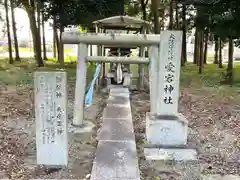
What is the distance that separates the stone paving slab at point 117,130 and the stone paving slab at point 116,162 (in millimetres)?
278

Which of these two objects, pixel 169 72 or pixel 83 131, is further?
pixel 83 131

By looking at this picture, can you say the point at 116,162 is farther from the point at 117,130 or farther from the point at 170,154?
the point at 117,130

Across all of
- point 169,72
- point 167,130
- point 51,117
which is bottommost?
point 167,130

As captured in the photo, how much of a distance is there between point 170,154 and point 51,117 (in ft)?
6.49

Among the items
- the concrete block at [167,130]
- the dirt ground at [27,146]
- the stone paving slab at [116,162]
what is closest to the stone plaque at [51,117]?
the dirt ground at [27,146]

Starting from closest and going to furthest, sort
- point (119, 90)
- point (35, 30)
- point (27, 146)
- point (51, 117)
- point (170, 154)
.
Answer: point (51, 117) < point (170, 154) < point (27, 146) < point (119, 90) < point (35, 30)

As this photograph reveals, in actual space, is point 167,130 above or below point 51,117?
below

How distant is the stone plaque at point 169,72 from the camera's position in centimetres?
531

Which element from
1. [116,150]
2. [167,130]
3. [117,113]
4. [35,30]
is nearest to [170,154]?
[167,130]

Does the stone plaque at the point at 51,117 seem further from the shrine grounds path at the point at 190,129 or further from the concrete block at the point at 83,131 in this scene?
the concrete block at the point at 83,131

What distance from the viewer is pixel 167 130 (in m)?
5.47

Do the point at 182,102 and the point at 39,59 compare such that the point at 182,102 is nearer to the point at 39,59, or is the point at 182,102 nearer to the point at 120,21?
the point at 120,21

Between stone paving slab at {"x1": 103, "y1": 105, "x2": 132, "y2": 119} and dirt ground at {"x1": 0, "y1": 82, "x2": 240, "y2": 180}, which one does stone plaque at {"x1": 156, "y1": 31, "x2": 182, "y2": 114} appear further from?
stone paving slab at {"x1": 103, "y1": 105, "x2": 132, "y2": 119}

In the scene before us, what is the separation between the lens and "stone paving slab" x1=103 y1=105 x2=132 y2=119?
7141 mm
